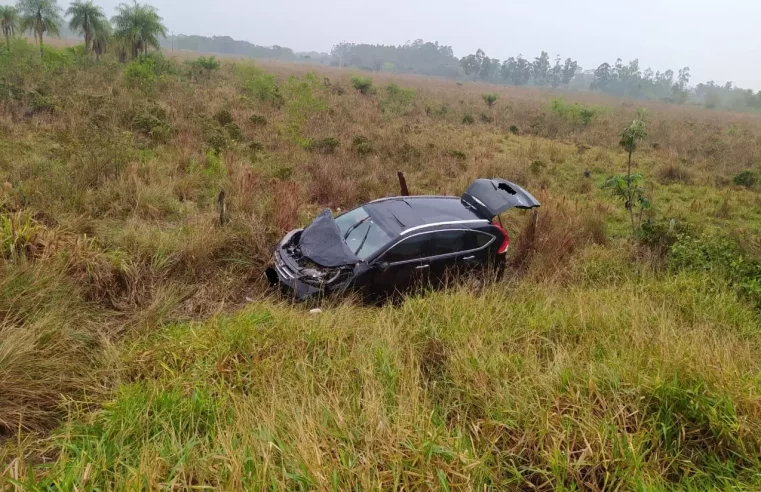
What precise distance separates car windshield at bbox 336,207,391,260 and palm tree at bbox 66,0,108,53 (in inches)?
1124

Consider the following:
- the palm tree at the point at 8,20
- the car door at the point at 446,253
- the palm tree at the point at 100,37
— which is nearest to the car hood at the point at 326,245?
the car door at the point at 446,253

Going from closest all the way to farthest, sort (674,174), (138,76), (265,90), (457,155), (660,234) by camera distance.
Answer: (660,234) < (674,174) < (457,155) < (138,76) < (265,90)

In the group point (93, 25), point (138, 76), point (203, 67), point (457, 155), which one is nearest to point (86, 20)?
point (93, 25)

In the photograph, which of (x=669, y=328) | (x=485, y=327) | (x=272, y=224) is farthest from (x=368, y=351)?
(x=272, y=224)

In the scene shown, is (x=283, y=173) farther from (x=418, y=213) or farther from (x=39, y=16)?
→ (x=39, y=16)

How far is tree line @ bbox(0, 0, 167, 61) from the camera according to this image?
82.4ft

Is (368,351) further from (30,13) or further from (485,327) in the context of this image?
(30,13)

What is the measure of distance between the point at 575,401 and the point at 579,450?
42 centimetres

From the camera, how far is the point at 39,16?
24938 millimetres

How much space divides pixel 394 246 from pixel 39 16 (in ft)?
105

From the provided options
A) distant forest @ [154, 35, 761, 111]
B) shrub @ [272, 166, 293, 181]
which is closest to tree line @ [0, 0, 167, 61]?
shrub @ [272, 166, 293, 181]

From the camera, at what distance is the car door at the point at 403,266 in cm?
523

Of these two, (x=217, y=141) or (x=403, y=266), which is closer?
(x=403, y=266)

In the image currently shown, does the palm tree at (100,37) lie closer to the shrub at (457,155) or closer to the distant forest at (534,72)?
the shrub at (457,155)
